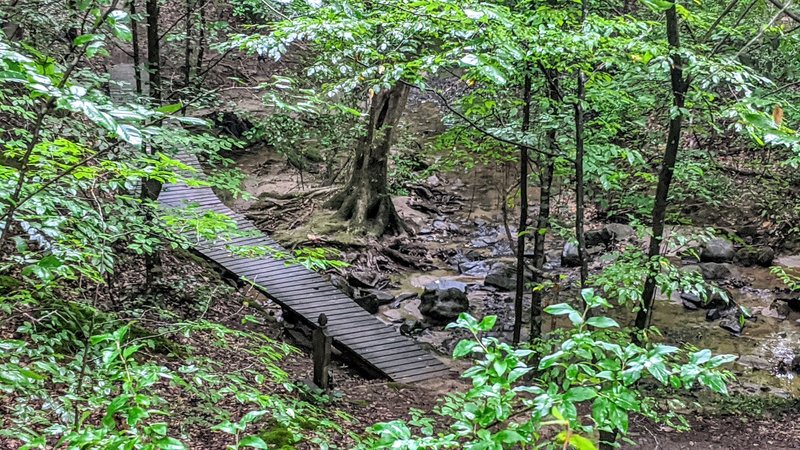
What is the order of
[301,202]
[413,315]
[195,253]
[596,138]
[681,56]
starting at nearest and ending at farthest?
1. [681,56]
2. [596,138]
3. [195,253]
4. [413,315]
5. [301,202]

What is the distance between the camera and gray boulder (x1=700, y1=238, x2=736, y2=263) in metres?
12.8

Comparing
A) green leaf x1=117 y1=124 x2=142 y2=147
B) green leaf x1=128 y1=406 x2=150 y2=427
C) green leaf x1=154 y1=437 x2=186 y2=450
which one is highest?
green leaf x1=117 y1=124 x2=142 y2=147

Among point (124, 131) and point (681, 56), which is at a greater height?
point (681, 56)

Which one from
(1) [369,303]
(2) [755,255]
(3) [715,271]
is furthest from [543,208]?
(2) [755,255]

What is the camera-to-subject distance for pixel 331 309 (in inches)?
364

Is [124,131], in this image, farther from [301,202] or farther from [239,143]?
[301,202]

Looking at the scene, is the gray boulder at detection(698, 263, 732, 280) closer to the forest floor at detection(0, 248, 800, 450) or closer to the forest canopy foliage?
the forest canopy foliage

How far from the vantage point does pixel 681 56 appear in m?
4.46

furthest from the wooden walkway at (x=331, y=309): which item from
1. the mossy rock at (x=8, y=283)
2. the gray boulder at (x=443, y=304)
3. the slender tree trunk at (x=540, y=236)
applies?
the mossy rock at (x=8, y=283)

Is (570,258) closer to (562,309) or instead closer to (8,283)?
(8,283)

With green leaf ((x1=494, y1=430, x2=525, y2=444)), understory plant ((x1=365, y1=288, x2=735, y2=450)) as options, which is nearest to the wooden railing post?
understory plant ((x1=365, y1=288, x2=735, y2=450))

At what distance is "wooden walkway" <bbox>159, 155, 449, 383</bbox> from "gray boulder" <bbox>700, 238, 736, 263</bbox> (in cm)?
776

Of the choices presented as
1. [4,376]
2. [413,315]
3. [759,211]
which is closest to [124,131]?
[4,376]

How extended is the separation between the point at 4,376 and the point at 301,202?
1273 cm
